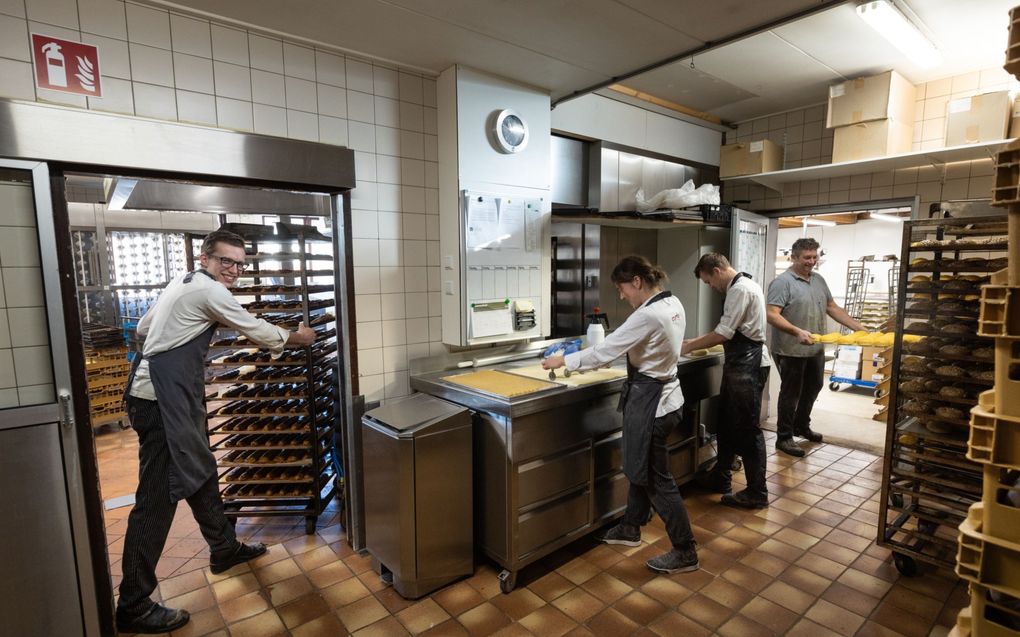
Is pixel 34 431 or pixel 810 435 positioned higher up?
pixel 34 431

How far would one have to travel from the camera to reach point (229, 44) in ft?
7.32

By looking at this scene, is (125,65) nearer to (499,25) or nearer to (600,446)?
(499,25)

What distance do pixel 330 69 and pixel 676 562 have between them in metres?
2.98

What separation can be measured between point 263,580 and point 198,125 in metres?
2.12

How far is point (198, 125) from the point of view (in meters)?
2.14

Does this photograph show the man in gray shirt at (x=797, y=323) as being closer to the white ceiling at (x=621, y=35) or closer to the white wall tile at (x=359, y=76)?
the white ceiling at (x=621, y=35)

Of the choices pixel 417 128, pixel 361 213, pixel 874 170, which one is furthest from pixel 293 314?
pixel 874 170

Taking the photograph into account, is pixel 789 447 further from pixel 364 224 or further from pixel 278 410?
pixel 278 410

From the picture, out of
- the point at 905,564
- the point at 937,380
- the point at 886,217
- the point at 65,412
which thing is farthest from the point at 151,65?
the point at 886,217

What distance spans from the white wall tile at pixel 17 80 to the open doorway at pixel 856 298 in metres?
4.39

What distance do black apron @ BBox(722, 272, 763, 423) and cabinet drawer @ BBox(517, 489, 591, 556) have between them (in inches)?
44.9

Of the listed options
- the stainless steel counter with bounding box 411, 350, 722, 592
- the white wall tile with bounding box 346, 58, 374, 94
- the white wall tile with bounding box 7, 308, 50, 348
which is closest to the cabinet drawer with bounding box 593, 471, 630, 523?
the stainless steel counter with bounding box 411, 350, 722, 592

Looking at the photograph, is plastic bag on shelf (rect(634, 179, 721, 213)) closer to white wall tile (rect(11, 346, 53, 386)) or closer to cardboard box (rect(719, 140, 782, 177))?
cardboard box (rect(719, 140, 782, 177))

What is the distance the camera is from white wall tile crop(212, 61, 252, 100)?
7.28ft
